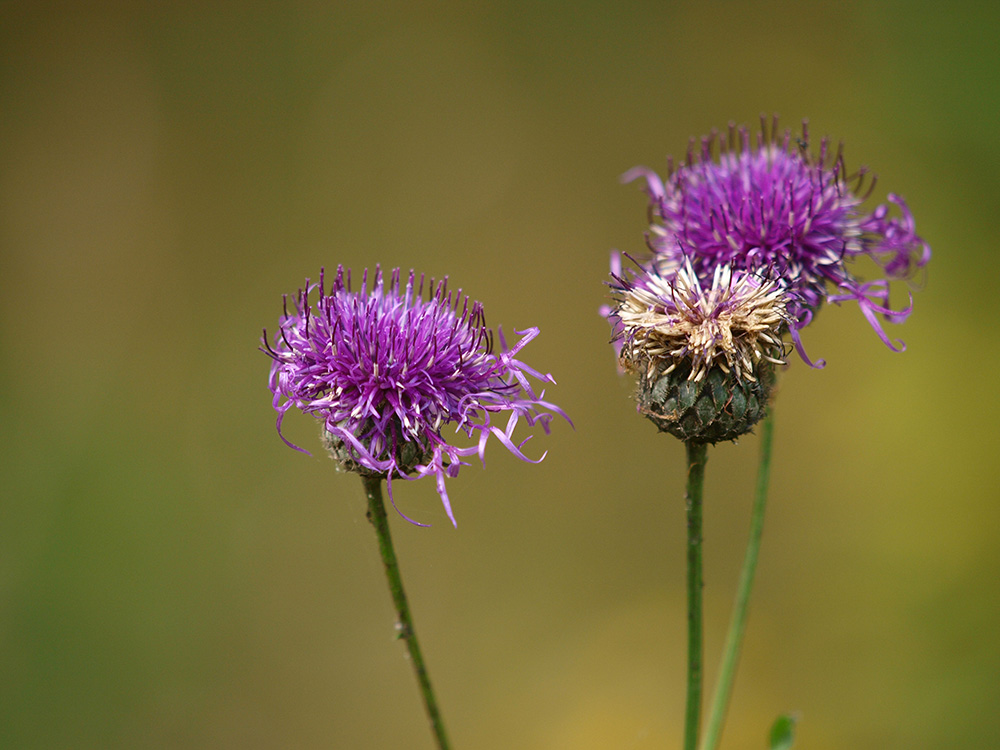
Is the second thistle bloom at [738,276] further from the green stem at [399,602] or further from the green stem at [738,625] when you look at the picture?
the green stem at [399,602]

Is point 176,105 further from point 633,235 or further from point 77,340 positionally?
point 633,235

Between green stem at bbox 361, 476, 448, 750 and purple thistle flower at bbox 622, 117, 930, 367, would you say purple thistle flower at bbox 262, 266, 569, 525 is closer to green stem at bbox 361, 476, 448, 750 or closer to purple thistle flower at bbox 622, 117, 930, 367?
green stem at bbox 361, 476, 448, 750

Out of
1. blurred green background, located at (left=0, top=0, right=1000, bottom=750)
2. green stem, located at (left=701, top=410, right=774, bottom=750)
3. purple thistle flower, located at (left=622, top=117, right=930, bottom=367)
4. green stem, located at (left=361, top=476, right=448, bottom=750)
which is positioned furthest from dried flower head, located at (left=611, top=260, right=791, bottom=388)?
blurred green background, located at (left=0, top=0, right=1000, bottom=750)

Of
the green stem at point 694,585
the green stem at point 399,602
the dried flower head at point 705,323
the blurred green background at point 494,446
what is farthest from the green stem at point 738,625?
the blurred green background at point 494,446

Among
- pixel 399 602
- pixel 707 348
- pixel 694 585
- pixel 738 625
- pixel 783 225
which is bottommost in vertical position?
pixel 738 625

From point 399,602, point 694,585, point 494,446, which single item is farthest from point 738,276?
point 494,446

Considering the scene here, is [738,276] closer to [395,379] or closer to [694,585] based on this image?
[694,585]
